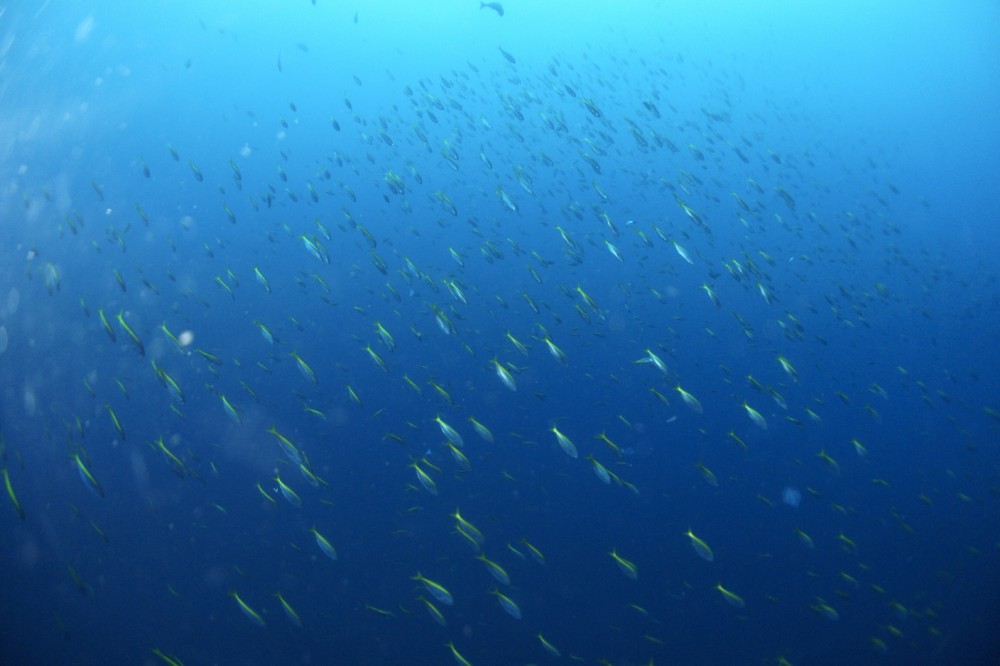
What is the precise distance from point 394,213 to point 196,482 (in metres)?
7.79

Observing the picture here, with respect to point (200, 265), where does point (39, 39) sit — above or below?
above

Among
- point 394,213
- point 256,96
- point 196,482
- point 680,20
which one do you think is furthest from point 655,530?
point 680,20

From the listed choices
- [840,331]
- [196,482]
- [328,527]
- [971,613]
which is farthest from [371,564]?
[840,331]

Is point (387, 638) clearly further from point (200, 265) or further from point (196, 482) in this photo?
point (200, 265)

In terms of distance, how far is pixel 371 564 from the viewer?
6.70 meters

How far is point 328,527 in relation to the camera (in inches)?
277

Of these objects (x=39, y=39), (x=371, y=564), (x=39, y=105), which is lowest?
(x=371, y=564)

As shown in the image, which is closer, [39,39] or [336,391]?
[39,39]

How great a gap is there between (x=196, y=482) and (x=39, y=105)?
660 cm

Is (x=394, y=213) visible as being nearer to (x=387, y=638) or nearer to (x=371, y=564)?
(x=371, y=564)

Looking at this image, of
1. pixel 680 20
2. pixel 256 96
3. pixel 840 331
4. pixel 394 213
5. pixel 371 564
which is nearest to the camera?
pixel 371 564

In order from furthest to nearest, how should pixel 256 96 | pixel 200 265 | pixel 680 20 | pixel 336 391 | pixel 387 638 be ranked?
pixel 680 20 → pixel 256 96 → pixel 200 265 → pixel 336 391 → pixel 387 638

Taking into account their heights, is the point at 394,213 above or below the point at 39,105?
below

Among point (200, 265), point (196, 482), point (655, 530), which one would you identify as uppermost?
point (200, 265)
